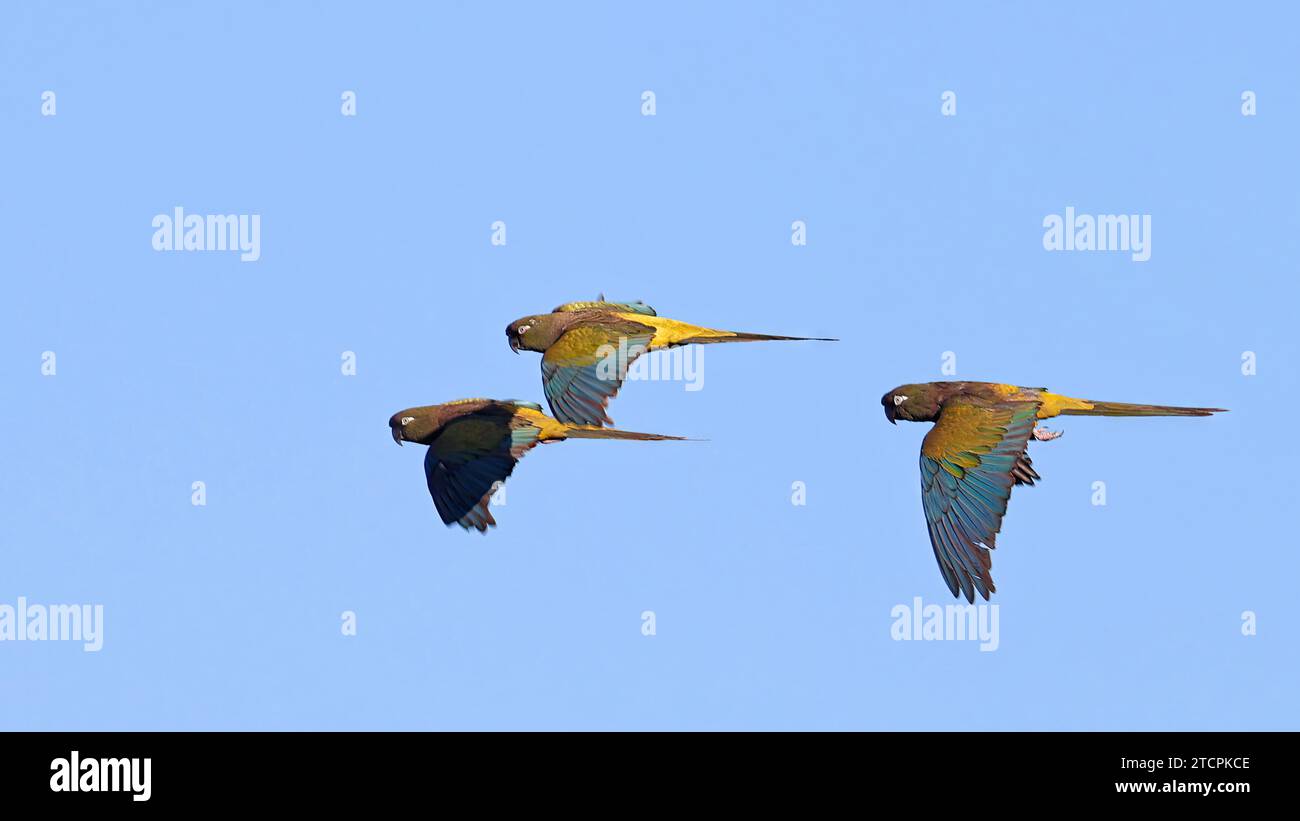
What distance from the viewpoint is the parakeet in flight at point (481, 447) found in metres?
33.7

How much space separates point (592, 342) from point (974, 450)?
501 centimetres

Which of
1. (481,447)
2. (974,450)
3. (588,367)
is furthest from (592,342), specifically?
(974,450)

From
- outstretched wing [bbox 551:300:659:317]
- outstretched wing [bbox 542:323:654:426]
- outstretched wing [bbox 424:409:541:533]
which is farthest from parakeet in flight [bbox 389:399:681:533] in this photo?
outstretched wing [bbox 551:300:659:317]

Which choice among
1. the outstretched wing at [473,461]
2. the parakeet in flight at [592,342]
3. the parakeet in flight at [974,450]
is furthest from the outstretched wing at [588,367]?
the parakeet in flight at [974,450]

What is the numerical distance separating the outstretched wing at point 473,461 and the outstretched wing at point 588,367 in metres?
0.91

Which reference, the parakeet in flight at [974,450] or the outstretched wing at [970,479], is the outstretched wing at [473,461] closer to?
the parakeet in flight at [974,450]

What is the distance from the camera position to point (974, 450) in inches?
1288

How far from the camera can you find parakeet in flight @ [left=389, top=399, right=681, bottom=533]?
111ft

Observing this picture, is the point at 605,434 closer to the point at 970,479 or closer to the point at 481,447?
the point at 481,447

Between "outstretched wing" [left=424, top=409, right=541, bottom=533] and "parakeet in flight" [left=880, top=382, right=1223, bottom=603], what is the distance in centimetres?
475

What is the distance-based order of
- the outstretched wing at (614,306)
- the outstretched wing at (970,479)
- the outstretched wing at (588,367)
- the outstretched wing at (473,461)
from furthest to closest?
the outstretched wing at (614,306), the outstretched wing at (473,461), the outstretched wing at (588,367), the outstretched wing at (970,479)

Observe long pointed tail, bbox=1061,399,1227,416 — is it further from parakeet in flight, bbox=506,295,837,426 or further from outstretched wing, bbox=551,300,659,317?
outstretched wing, bbox=551,300,659,317
